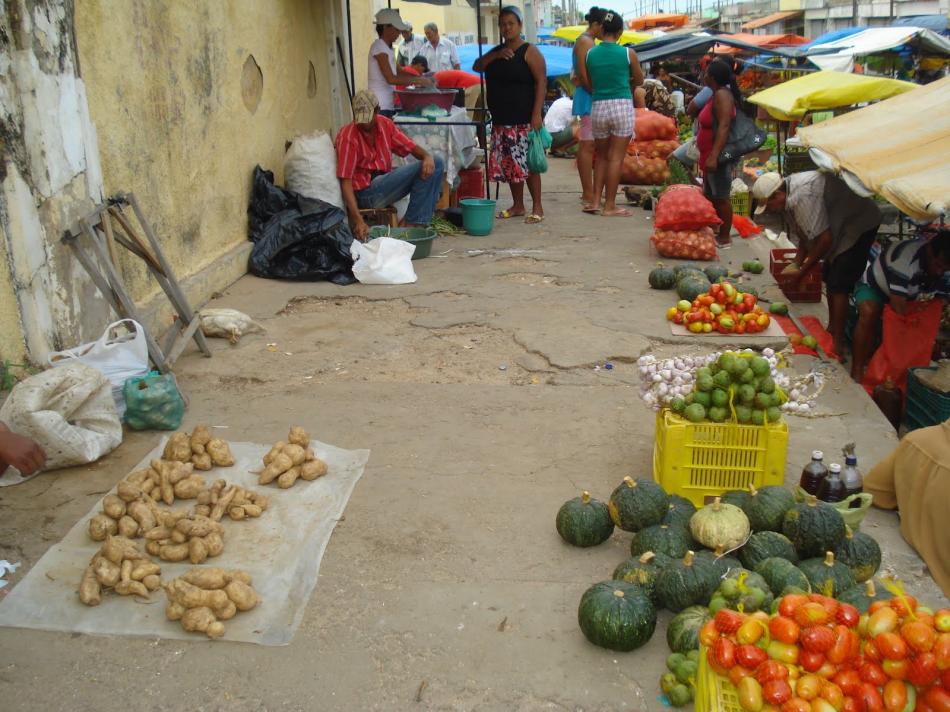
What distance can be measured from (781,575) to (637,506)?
25.7 inches

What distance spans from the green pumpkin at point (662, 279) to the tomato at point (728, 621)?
5103 mm

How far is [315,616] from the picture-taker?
10.4 feet

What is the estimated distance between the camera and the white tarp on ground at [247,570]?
3.09m

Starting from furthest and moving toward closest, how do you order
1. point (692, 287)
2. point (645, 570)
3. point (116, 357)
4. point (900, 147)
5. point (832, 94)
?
point (832, 94)
point (692, 287)
point (900, 147)
point (116, 357)
point (645, 570)

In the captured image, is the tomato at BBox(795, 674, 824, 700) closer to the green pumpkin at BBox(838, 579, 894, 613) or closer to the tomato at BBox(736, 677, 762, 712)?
the tomato at BBox(736, 677, 762, 712)

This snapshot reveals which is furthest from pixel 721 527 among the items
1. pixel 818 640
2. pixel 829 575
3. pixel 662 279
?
pixel 662 279

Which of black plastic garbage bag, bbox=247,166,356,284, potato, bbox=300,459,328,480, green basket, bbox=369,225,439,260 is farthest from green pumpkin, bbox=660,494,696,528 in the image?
green basket, bbox=369,225,439,260

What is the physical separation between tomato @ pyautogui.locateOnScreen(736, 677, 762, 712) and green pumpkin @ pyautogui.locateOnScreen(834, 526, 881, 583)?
1.38m

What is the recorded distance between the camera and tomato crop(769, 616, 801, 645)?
217 centimetres

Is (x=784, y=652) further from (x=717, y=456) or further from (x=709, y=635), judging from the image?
(x=717, y=456)

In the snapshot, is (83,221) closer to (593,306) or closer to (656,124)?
(593,306)

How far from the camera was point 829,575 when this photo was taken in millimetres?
3096

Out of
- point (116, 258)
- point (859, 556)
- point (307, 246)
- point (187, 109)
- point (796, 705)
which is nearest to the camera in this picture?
point (796, 705)

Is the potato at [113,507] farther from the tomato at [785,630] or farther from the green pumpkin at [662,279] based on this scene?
the green pumpkin at [662,279]
